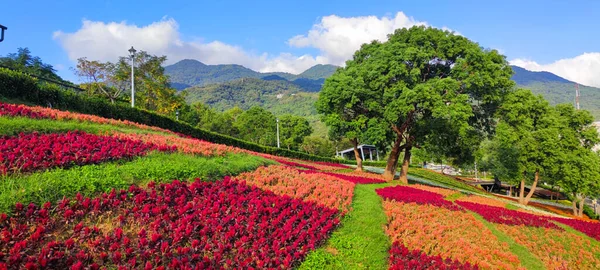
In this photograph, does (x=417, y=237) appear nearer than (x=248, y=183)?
Yes

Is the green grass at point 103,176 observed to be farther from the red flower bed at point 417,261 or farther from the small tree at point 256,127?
the small tree at point 256,127

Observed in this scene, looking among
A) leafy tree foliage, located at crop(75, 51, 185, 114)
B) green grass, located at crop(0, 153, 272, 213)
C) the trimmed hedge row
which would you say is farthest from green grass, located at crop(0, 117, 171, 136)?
leafy tree foliage, located at crop(75, 51, 185, 114)

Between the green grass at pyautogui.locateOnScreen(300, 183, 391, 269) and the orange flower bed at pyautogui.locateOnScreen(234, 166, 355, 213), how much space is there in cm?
59

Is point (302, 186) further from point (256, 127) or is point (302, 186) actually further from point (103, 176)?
point (256, 127)

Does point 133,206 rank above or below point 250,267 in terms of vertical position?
above

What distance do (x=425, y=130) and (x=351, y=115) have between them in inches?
189

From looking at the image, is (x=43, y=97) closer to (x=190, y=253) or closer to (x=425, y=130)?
(x=190, y=253)

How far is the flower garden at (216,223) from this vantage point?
15.1 ft

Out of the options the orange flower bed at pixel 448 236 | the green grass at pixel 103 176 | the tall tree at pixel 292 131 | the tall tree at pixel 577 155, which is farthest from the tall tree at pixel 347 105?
the tall tree at pixel 292 131

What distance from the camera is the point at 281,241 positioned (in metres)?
6.01

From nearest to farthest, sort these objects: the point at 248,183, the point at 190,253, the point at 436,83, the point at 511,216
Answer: the point at 190,253
the point at 248,183
the point at 511,216
the point at 436,83

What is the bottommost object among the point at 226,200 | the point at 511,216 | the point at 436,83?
the point at 511,216

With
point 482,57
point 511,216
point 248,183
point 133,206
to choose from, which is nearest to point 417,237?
point 248,183

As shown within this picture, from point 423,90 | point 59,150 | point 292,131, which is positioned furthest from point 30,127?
point 292,131
